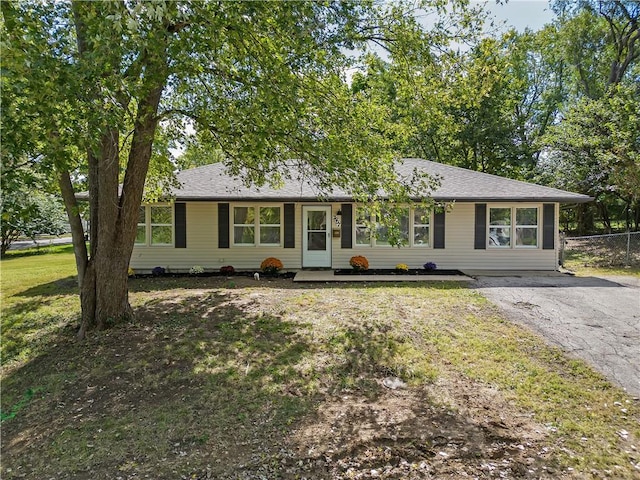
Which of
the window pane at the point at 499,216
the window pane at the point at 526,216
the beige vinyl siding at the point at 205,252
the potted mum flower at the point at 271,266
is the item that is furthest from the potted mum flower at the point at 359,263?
the window pane at the point at 526,216

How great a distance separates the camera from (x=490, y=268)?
1220 cm

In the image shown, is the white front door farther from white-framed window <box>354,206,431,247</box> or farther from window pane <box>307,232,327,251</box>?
white-framed window <box>354,206,431,247</box>

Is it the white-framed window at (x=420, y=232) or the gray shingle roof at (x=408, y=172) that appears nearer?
the gray shingle roof at (x=408, y=172)

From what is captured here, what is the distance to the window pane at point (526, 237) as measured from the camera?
12.1m

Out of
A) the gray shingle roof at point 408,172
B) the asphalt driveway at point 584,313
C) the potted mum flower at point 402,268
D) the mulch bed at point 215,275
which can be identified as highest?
the gray shingle roof at point 408,172

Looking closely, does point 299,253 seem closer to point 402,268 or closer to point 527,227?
point 402,268

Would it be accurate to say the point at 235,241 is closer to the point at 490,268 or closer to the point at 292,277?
the point at 292,277

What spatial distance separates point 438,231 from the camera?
12.2 meters

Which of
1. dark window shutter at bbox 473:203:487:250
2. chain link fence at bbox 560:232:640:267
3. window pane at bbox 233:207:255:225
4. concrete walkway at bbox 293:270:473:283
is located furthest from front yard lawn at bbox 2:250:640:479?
chain link fence at bbox 560:232:640:267

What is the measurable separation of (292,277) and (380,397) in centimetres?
725

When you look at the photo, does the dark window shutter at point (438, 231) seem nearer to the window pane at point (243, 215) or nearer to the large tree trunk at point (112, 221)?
the window pane at point (243, 215)

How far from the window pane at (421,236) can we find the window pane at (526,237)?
9.14 ft

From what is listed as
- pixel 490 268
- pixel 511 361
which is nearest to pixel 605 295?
A: pixel 490 268

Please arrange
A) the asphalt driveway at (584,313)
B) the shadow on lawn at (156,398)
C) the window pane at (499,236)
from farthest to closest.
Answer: the window pane at (499,236) → the asphalt driveway at (584,313) → the shadow on lawn at (156,398)
